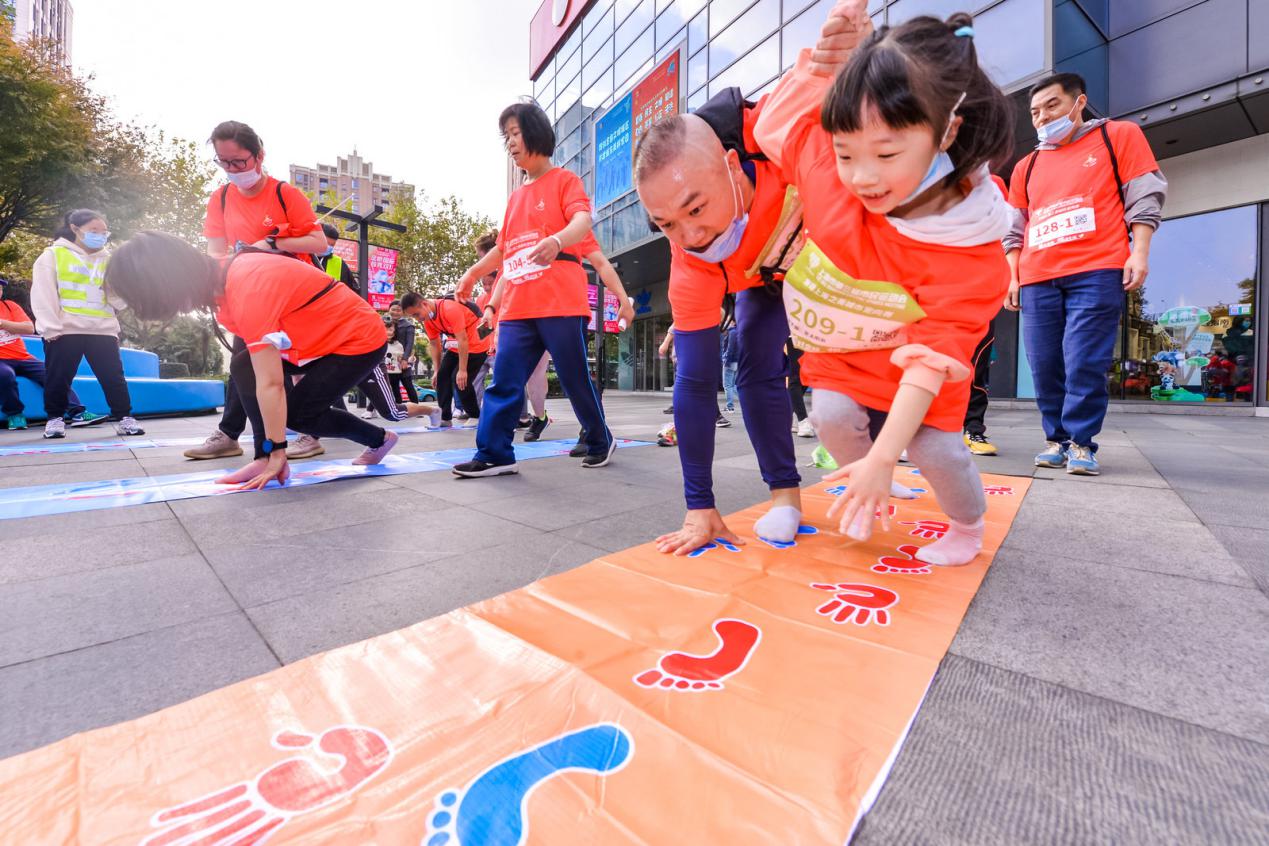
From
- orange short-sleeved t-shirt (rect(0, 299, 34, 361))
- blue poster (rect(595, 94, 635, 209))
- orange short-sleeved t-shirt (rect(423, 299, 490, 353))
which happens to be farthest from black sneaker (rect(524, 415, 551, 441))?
blue poster (rect(595, 94, 635, 209))

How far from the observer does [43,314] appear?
180 inches

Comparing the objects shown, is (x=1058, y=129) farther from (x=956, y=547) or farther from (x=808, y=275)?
(x=956, y=547)

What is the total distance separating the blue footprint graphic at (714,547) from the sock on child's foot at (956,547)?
47 centimetres

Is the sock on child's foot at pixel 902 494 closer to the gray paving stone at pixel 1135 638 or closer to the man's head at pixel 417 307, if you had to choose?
the gray paving stone at pixel 1135 638

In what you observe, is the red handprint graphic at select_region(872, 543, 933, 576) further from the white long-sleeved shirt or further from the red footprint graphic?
the white long-sleeved shirt

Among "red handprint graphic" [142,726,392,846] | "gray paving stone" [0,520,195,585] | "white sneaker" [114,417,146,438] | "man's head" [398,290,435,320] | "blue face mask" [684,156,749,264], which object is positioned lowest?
"red handprint graphic" [142,726,392,846]

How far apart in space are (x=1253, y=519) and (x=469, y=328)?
17.0 ft

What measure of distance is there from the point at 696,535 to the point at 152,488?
2485mm

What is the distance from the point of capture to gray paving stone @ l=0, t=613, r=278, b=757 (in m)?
0.79

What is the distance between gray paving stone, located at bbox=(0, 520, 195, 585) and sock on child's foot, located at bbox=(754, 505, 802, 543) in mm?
1631

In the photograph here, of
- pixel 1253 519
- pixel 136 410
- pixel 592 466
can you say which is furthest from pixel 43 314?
pixel 1253 519

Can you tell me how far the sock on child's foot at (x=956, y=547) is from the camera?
1.38m

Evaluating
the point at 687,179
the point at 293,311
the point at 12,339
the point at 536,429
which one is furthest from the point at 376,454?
the point at 12,339

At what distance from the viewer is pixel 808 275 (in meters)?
1.38
